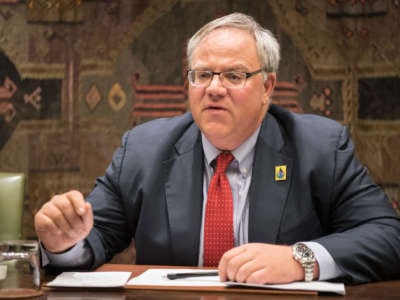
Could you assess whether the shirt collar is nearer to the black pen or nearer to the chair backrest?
the black pen

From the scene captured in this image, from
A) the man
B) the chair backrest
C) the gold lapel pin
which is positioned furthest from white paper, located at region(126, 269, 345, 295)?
the chair backrest

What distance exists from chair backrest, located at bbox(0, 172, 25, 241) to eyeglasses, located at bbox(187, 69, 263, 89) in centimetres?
91

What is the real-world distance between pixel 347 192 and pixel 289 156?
0.74 feet

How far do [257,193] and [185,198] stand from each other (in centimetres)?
24

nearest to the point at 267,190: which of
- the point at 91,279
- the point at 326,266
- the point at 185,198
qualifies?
the point at 185,198

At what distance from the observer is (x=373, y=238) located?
6.42 ft

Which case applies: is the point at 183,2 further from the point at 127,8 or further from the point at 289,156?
the point at 289,156

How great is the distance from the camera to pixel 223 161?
228 cm

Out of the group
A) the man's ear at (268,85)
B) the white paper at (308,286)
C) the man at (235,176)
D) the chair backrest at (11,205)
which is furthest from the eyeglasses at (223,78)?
the chair backrest at (11,205)

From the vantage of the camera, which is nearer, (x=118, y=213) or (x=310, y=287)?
(x=310, y=287)

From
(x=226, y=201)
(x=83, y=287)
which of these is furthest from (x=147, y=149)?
(x=83, y=287)

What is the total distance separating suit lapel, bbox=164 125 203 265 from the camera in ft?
7.18

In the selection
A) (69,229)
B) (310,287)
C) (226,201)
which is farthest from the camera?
(226,201)

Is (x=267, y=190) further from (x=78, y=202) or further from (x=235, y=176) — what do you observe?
(x=78, y=202)
